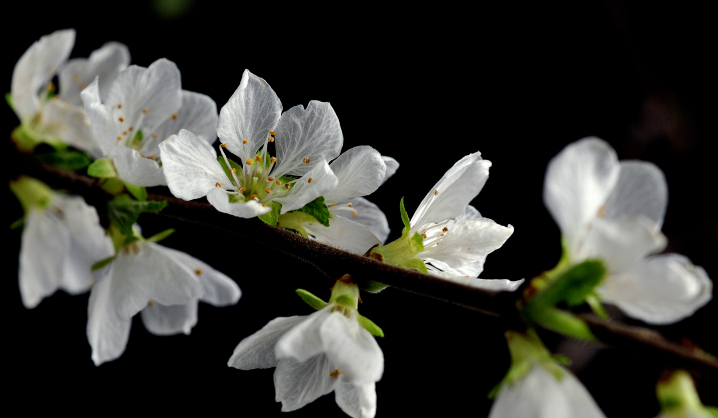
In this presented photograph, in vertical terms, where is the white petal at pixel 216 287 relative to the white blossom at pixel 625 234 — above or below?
below

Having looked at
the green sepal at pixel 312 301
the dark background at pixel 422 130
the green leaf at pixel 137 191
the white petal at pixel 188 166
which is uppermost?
the white petal at pixel 188 166

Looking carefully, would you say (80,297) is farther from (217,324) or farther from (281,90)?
(281,90)

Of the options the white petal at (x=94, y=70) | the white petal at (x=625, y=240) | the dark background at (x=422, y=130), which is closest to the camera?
the white petal at (x=625, y=240)

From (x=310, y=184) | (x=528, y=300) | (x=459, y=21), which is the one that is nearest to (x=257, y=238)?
(x=310, y=184)

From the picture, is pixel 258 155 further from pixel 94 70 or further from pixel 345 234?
pixel 94 70

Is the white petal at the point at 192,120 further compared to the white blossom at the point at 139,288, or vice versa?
the white petal at the point at 192,120

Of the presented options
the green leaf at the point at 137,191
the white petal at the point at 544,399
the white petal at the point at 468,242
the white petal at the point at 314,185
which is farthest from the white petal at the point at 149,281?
the white petal at the point at 544,399

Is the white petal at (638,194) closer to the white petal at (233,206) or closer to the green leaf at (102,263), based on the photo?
the white petal at (233,206)

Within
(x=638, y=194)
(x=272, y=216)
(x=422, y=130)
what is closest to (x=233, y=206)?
(x=272, y=216)

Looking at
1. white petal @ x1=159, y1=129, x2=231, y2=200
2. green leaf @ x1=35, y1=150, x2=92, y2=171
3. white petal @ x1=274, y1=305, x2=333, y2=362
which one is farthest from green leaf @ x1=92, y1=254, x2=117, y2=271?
white petal @ x1=274, y1=305, x2=333, y2=362
